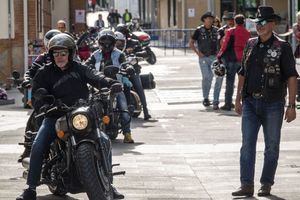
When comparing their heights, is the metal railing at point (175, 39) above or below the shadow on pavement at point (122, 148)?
above

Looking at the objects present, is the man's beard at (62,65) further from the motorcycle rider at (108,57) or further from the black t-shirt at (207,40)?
the black t-shirt at (207,40)

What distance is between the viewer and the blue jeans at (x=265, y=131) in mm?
9023

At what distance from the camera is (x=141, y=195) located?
916cm

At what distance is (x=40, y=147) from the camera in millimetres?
8461

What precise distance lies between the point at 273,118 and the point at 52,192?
7.30 ft

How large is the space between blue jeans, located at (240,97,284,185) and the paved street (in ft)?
0.78

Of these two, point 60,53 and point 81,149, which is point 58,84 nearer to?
point 60,53

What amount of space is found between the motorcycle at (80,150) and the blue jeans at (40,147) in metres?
0.07

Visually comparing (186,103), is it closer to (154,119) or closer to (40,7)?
(154,119)

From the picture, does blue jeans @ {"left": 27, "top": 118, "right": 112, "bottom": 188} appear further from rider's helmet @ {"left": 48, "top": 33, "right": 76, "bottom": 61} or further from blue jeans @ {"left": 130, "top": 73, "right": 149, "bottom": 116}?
blue jeans @ {"left": 130, "top": 73, "right": 149, "bottom": 116}

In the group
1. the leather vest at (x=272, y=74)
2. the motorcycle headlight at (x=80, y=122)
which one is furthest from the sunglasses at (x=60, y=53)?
the leather vest at (x=272, y=74)

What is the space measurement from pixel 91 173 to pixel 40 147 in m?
0.92

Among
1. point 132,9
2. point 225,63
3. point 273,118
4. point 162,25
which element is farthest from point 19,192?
point 132,9

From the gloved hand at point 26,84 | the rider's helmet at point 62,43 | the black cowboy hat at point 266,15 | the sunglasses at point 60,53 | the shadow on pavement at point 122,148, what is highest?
the black cowboy hat at point 266,15
